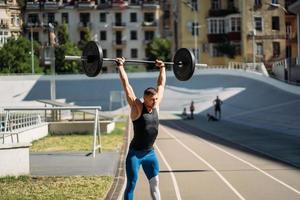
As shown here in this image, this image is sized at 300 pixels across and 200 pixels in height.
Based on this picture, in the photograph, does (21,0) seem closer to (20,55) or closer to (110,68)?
(20,55)

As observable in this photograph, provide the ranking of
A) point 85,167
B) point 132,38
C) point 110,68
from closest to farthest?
1. point 85,167
2. point 110,68
3. point 132,38

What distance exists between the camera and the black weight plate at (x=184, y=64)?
390 inches

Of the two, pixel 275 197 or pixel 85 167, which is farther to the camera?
pixel 85 167

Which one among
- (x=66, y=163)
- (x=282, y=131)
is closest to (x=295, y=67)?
(x=282, y=131)

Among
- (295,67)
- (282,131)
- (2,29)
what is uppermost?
(2,29)

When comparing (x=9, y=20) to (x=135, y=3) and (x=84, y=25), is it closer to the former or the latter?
(x=84, y=25)

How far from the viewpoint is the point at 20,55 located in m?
77.4

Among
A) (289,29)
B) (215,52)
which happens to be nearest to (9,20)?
(215,52)

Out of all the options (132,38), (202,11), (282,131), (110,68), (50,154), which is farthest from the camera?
(132,38)

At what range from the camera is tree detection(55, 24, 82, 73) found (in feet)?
259

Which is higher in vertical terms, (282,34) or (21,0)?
(21,0)

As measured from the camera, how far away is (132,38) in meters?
94.2

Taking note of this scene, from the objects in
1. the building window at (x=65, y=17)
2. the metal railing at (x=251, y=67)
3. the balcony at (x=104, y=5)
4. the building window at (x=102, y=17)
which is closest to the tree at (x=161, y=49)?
the building window at (x=102, y=17)

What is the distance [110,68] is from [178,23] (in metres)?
12.2
